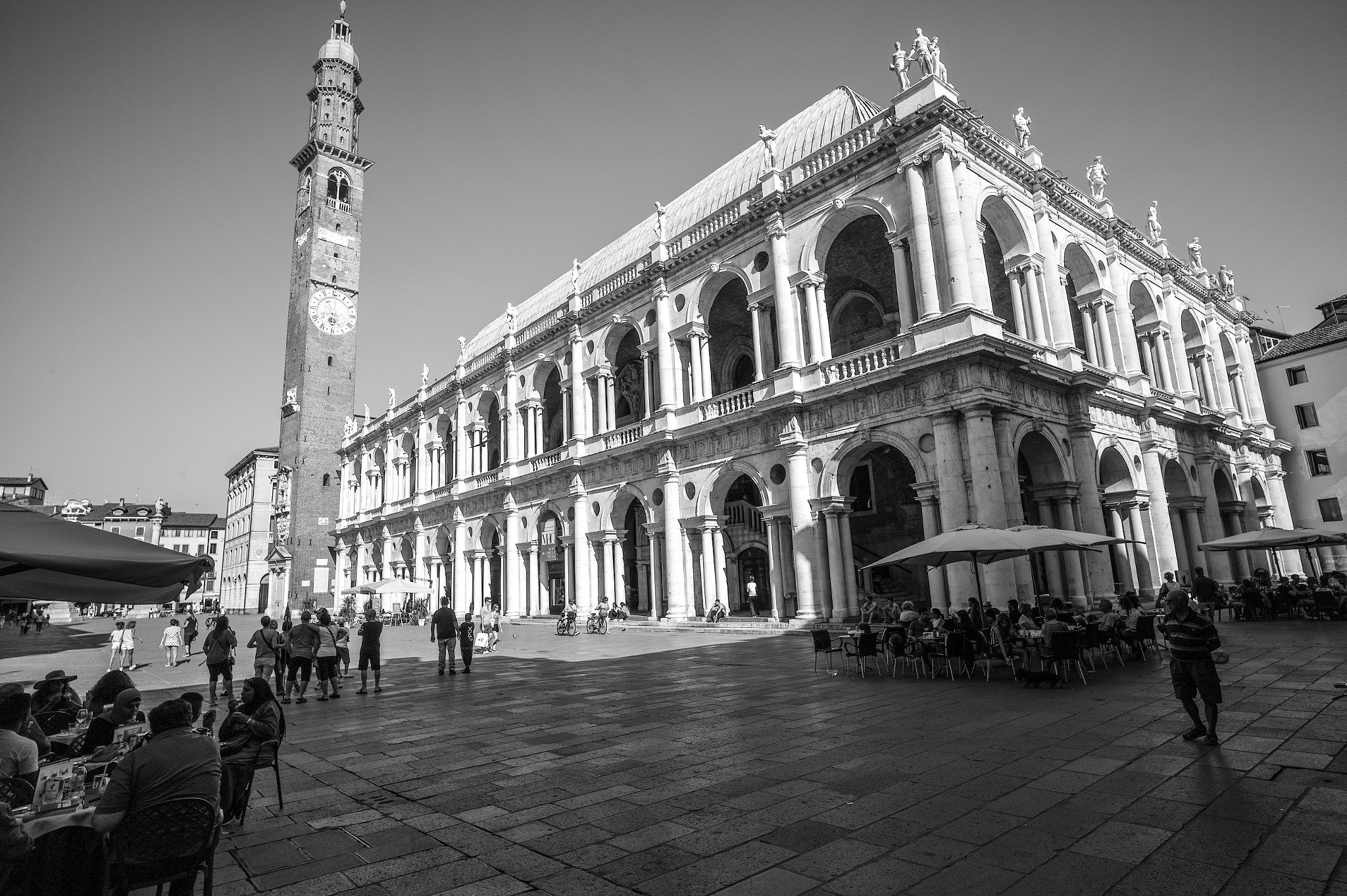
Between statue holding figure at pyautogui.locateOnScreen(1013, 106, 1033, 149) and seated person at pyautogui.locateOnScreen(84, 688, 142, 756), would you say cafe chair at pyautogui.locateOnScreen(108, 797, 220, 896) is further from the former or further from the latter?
statue holding figure at pyautogui.locateOnScreen(1013, 106, 1033, 149)

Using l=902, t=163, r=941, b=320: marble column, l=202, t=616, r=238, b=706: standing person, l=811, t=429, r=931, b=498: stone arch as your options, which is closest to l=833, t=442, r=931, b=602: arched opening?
l=811, t=429, r=931, b=498: stone arch

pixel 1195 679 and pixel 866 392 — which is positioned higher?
pixel 866 392

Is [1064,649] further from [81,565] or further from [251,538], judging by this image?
[251,538]

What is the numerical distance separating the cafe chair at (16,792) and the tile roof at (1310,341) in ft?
150

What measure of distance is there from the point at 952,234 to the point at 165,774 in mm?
19035

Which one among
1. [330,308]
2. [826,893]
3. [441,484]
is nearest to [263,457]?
[330,308]

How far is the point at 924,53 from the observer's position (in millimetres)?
19453

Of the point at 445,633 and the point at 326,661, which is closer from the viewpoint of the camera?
the point at 326,661

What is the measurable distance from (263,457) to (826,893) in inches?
3050

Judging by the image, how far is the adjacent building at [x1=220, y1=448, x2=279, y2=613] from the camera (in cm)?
6674

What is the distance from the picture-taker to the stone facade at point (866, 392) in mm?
18750

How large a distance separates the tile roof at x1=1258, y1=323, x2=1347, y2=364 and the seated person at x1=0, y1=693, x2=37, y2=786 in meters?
45.7

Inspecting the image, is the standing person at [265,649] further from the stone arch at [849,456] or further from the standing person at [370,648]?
the stone arch at [849,456]

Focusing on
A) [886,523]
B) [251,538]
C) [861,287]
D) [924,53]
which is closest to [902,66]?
A: [924,53]
